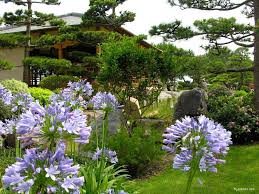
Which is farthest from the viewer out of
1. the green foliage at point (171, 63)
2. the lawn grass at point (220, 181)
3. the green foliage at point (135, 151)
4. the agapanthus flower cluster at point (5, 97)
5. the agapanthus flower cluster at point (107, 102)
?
the green foliage at point (171, 63)

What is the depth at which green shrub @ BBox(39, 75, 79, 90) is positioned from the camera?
649 inches

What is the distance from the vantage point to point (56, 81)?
16906 millimetres

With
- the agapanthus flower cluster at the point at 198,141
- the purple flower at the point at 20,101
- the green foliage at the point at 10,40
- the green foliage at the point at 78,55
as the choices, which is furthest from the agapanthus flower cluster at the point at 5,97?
the green foliage at the point at 78,55

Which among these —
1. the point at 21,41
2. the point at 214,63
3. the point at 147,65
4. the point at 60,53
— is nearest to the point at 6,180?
the point at 147,65

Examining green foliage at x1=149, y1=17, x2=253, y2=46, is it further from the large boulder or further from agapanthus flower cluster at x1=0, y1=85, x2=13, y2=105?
agapanthus flower cluster at x1=0, y1=85, x2=13, y2=105

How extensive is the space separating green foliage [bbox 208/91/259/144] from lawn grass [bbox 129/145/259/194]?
1346 millimetres

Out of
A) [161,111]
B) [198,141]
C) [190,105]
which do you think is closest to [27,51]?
[161,111]

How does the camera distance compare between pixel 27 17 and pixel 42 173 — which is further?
pixel 27 17

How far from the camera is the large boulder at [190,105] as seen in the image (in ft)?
33.4

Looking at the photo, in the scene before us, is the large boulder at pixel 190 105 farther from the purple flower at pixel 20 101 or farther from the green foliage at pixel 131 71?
the purple flower at pixel 20 101

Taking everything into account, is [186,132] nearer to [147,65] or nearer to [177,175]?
[177,175]

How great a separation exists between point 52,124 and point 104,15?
16435 millimetres

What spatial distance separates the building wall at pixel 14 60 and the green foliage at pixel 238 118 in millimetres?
11947

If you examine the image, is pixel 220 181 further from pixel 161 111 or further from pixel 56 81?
pixel 56 81
